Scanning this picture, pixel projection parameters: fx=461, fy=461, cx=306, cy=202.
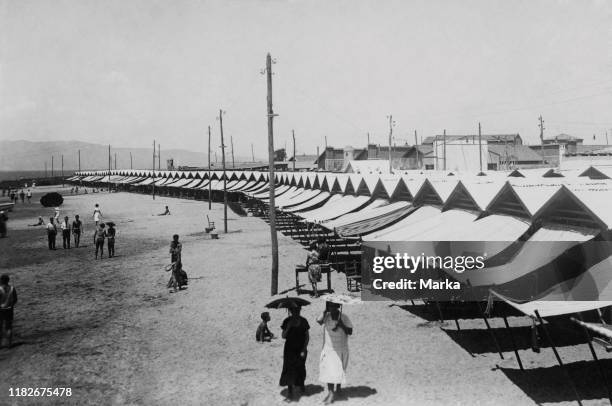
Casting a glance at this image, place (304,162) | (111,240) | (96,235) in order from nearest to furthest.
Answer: (96,235), (111,240), (304,162)

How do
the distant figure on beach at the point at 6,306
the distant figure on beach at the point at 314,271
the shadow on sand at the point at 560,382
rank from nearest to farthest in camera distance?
1. the shadow on sand at the point at 560,382
2. the distant figure on beach at the point at 6,306
3. the distant figure on beach at the point at 314,271

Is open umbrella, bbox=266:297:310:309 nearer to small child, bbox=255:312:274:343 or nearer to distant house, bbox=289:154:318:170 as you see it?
small child, bbox=255:312:274:343

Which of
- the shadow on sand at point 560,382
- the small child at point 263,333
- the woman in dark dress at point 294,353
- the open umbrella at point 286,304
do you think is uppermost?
the open umbrella at point 286,304

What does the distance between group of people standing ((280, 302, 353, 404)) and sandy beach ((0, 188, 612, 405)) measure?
31 cm

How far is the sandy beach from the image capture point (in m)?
7.30

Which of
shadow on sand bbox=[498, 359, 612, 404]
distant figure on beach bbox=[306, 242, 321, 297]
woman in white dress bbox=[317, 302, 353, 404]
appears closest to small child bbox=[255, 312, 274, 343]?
woman in white dress bbox=[317, 302, 353, 404]

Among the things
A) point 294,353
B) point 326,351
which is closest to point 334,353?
point 326,351

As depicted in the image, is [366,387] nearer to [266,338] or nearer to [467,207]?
[266,338]

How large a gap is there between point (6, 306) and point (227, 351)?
4.71m

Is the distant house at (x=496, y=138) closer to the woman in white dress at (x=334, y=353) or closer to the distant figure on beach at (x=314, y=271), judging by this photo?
the distant figure on beach at (x=314, y=271)

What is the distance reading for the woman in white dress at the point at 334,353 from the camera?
682 cm

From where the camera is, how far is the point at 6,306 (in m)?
9.56

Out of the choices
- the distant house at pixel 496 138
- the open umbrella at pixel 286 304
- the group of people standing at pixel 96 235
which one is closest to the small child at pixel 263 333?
the open umbrella at pixel 286 304

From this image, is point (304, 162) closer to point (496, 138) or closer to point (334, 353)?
point (496, 138)
